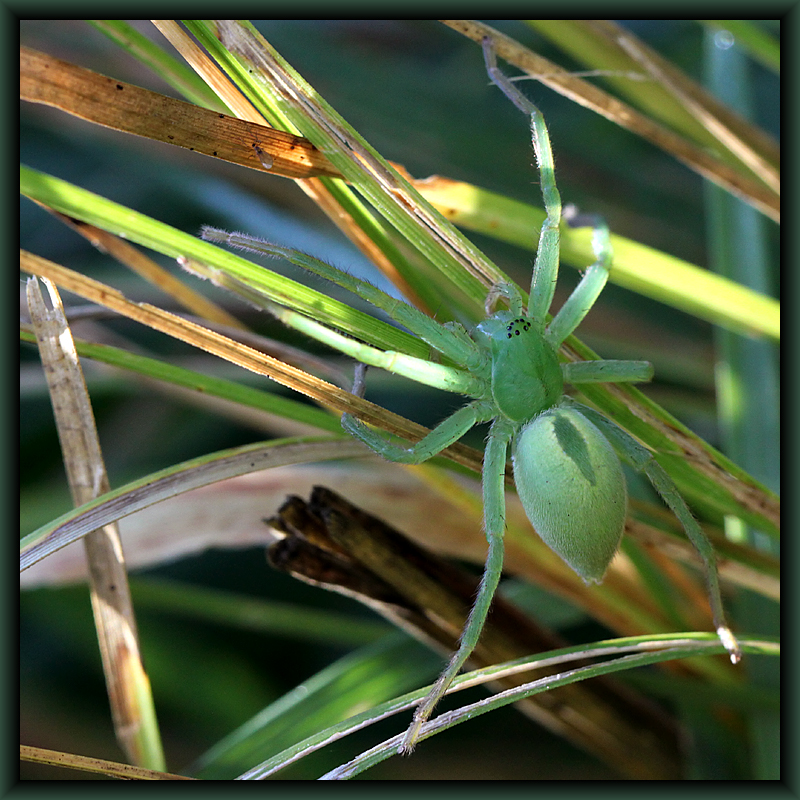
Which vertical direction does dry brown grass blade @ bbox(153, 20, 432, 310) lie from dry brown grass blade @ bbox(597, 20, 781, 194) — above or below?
below

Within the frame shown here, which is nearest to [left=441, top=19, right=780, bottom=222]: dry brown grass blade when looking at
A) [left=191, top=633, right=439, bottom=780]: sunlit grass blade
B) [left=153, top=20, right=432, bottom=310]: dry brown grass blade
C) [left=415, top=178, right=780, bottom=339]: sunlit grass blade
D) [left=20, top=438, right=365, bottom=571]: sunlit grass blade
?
[left=415, top=178, right=780, bottom=339]: sunlit grass blade

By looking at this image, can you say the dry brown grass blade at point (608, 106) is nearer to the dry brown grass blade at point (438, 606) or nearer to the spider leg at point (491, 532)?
the spider leg at point (491, 532)

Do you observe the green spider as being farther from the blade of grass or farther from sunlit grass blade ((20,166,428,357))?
the blade of grass

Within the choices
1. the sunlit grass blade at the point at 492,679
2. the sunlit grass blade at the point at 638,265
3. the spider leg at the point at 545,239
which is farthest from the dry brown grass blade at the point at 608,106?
the sunlit grass blade at the point at 492,679

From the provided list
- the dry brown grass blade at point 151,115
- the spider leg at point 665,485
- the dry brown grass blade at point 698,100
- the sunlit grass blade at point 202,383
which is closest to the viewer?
the dry brown grass blade at point 151,115

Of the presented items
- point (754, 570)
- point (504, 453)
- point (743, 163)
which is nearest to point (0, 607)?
point (504, 453)

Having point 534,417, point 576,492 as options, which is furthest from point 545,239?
point 576,492
